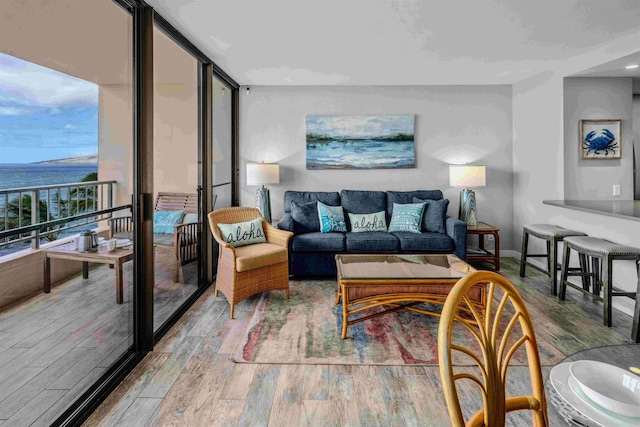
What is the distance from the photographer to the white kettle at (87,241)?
1.94 metres

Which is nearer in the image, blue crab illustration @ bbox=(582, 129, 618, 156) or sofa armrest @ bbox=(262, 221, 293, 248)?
sofa armrest @ bbox=(262, 221, 293, 248)

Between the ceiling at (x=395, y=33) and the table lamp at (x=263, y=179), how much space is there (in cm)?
112

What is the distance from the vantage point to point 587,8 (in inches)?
108

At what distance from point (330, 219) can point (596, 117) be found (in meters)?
3.10

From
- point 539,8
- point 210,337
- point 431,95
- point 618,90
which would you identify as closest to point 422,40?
point 539,8

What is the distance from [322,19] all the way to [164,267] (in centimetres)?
231

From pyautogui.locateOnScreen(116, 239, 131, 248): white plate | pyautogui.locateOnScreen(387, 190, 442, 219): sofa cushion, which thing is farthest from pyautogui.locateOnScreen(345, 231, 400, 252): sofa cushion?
pyautogui.locateOnScreen(116, 239, 131, 248): white plate

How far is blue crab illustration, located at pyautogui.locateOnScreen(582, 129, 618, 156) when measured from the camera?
4008 millimetres

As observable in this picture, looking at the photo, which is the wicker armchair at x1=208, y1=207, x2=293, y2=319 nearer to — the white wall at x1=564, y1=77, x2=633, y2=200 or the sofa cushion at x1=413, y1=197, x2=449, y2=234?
the sofa cushion at x1=413, y1=197, x2=449, y2=234

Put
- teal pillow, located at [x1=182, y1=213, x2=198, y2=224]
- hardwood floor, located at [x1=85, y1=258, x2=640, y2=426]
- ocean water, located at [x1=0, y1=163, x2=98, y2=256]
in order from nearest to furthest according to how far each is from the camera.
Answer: ocean water, located at [x1=0, y1=163, x2=98, y2=256] < hardwood floor, located at [x1=85, y1=258, x2=640, y2=426] < teal pillow, located at [x1=182, y1=213, x2=198, y2=224]

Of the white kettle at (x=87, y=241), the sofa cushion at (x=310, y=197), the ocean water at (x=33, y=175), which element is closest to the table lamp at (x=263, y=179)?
the sofa cushion at (x=310, y=197)

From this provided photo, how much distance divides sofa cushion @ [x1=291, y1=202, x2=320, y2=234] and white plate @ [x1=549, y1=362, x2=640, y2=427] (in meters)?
3.61

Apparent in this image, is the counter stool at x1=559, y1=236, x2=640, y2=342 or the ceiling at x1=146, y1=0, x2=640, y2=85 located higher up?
the ceiling at x1=146, y1=0, x2=640, y2=85

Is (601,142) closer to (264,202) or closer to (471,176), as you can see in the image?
(471,176)
